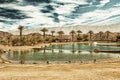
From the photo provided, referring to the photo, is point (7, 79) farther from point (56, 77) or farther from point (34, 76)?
point (56, 77)

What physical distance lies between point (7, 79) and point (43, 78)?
4262 mm

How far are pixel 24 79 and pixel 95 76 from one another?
888 centimetres

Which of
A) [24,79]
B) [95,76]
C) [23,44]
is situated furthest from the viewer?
[23,44]

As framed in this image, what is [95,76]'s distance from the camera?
3291cm

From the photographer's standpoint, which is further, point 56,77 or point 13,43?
point 13,43

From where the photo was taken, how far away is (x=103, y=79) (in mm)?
30891

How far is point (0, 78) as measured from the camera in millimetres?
31484

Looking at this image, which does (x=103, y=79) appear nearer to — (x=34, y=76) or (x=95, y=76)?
(x=95, y=76)

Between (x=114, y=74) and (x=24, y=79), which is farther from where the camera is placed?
(x=114, y=74)

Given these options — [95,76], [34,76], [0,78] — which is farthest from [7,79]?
[95,76]

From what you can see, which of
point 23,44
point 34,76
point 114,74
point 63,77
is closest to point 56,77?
point 63,77

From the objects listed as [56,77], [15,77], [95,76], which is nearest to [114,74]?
[95,76]

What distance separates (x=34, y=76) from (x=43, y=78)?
1.97m

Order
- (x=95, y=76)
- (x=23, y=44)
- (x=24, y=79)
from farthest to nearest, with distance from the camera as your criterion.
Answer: (x=23, y=44), (x=95, y=76), (x=24, y=79)
